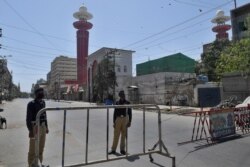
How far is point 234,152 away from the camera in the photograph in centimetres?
822

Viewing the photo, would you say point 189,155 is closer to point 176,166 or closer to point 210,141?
point 176,166

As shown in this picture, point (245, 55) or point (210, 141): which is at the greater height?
point (245, 55)

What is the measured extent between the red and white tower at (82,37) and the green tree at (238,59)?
255 ft

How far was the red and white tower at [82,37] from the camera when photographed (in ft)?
342

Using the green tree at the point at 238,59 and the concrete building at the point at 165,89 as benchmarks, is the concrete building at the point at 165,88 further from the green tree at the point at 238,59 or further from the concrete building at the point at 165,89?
the green tree at the point at 238,59

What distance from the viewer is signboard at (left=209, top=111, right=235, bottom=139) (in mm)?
10172

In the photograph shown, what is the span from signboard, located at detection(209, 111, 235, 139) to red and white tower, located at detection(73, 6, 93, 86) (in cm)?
9466

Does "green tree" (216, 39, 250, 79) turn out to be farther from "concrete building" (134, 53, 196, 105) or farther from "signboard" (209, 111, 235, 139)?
"signboard" (209, 111, 235, 139)

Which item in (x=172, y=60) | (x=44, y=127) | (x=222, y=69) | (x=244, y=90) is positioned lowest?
(x=44, y=127)

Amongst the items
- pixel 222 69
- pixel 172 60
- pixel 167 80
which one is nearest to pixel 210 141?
pixel 222 69

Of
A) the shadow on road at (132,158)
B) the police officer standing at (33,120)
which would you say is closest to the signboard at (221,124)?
the shadow on road at (132,158)

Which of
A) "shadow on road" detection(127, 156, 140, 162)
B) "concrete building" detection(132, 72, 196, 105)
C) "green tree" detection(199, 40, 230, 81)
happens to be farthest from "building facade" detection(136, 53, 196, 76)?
"shadow on road" detection(127, 156, 140, 162)

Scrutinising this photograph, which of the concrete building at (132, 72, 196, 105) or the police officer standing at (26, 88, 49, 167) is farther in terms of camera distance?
the concrete building at (132, 72, 196, 105)

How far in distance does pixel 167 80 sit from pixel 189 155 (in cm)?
3406
